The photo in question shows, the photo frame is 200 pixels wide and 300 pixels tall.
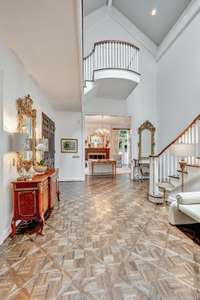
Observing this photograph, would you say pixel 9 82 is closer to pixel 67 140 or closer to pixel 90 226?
pixel 90 226

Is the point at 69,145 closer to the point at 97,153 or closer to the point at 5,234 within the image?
the point at 5,234

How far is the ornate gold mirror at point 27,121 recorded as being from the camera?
138 inches

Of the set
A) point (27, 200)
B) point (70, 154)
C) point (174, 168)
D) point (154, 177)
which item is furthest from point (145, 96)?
point (27, 200)

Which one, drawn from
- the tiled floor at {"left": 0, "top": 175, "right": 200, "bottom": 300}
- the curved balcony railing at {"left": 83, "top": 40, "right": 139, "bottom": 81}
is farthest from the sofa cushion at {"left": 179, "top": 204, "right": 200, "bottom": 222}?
the curved balcony railing at {"left": 83, "top": 40, "right": 139, "bottom": 81}

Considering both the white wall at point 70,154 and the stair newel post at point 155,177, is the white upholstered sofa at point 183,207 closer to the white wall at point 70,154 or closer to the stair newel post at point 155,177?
the stair newel post at point 155,177

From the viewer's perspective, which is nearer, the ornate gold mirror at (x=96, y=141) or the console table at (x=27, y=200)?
A: the console table at (x=27, y=200)

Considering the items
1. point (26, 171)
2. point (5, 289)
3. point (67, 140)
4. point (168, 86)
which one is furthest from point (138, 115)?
point (5, 289)

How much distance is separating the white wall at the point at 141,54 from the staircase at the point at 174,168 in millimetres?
3418

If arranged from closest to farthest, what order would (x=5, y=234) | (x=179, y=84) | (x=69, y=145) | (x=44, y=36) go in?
(x=44, y=36) < (x=5, y=234) < (x=179, y=84) < (x=69, y=145)

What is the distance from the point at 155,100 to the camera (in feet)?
29.0

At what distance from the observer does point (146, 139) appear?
28.6 ft

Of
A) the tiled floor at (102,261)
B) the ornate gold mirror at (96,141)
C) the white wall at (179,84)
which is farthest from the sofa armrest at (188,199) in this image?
the ornate gold mirror at (96,141)

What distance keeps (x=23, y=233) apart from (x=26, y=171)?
1065mm

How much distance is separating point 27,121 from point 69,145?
14.4 ft
